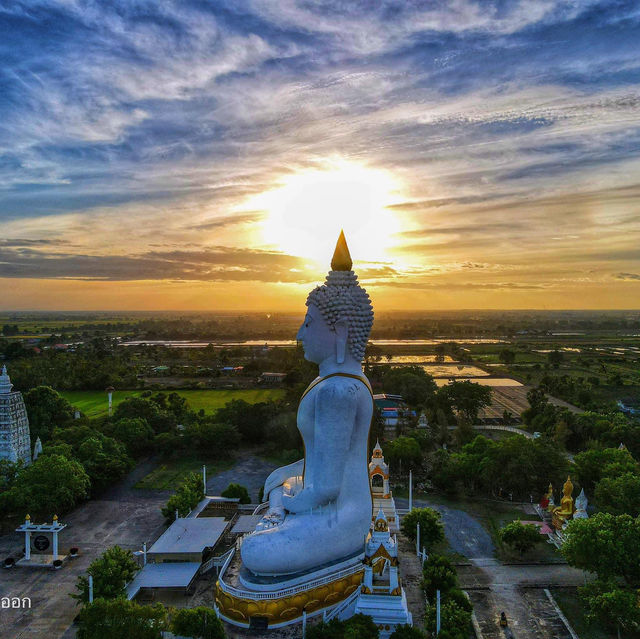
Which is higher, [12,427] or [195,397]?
[12,427]

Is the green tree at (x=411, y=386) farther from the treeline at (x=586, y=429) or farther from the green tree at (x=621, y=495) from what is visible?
the green tree at (x=621, y=495)

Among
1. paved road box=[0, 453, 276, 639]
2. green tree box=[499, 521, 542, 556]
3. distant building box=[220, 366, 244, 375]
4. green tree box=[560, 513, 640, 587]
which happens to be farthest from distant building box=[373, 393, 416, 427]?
green tree box=[560, 513, 640, 587]

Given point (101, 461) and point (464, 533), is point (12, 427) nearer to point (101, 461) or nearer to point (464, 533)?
point (101, 461)

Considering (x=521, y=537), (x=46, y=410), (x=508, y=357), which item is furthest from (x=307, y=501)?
(x=508, y=357)

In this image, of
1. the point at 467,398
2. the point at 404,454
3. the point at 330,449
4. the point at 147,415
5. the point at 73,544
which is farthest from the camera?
the point at 467,398

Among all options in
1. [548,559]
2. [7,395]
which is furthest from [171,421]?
[548,559]
